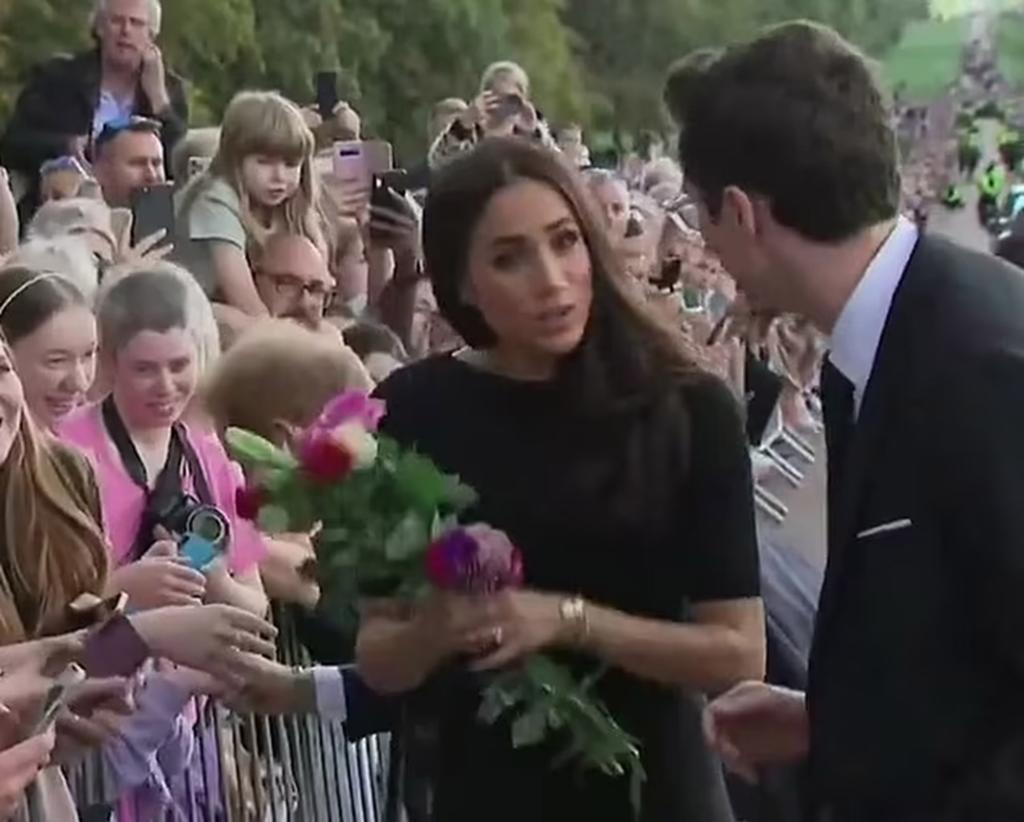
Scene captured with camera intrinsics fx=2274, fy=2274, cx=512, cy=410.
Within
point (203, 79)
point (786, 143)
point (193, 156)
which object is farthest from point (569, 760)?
point (203, 79)

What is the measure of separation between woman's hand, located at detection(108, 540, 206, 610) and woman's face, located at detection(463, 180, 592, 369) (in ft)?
2.57

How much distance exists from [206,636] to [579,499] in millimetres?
692

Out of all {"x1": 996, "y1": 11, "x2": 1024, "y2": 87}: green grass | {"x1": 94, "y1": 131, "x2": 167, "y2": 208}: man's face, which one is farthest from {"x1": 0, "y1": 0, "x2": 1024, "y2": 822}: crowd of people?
{"x1": 996, "y1": 11, "x2": 1024, "y2": 87}: green grass

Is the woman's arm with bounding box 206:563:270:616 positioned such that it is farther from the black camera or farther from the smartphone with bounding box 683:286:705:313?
the smartphone with bounding box 683:286:705:313

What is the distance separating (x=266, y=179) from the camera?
714 cm

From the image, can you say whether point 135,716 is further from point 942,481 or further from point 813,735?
point 942,481

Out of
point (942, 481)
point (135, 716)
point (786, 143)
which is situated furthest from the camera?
point (135, 716)

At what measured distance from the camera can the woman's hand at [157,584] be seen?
390 cm

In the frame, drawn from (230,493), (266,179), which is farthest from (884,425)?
(266,179)

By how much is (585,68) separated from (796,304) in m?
42.4

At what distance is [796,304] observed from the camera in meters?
3.00

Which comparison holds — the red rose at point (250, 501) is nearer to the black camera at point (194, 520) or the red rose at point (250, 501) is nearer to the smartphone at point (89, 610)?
the smartphone at point (89, 610)

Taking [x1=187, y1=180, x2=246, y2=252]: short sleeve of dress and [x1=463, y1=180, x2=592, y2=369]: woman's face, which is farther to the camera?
[x1=187, y1=180, x2=246, y2=252]: short sleeve of dress

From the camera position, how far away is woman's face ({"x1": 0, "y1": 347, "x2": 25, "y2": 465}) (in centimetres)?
368
